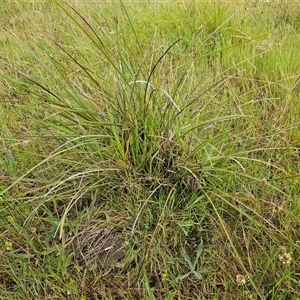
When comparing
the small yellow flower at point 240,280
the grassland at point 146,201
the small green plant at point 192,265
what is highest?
the grassland at point 146,201

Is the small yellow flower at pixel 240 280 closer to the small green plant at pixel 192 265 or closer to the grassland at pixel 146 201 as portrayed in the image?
the grassland at pixel 146 201

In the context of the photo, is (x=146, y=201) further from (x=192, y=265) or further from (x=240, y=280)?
(x=240, y=280)

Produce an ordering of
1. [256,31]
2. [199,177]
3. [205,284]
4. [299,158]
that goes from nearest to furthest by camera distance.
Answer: [205,284]
[199,177]
[299,158]
[256,31]

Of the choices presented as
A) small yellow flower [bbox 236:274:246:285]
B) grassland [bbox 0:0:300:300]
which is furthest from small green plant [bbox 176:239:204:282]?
small yellow flower [bbox 236:274:246:285]

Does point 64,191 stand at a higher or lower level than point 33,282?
higher

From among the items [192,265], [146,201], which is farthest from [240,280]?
[146,201]

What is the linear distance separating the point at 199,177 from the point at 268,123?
0.47m

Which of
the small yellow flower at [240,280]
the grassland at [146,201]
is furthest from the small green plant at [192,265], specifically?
the small yellow flower at [240,280]

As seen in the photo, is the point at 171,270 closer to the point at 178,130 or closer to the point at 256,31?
the point at 178,130

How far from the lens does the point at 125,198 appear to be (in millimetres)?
Answer: 1499

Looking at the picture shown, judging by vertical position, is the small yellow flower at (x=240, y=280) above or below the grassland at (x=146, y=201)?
below

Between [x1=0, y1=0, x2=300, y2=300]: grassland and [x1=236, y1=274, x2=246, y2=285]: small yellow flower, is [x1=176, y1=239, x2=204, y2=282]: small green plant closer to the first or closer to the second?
[x1=0, y1=0, x2=300, y2=300]: grassland

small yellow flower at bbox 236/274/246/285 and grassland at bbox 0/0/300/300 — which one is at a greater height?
grassland at bbox 0/0/300/300

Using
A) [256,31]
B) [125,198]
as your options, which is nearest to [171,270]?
[125,198]
